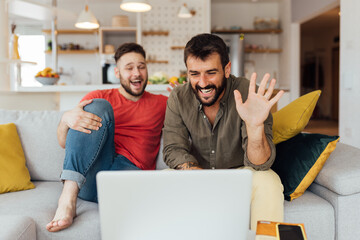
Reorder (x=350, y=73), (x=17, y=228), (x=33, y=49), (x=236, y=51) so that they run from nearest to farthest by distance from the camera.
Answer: (x=17, y=228) → (x=350, y=73) → (x=236, y=51) → (x=33, y=49)

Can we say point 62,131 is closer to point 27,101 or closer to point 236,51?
point 27,101

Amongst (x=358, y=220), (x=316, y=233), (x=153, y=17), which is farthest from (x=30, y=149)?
(x=153, y=17)

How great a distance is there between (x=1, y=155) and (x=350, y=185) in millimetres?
1679

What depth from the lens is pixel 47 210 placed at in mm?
1574

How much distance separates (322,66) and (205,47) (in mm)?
10646

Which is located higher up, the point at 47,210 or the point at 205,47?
the point at 205,47

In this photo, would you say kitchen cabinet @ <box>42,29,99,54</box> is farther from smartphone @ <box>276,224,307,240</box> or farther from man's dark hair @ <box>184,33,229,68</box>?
smartphone @ <box>276,224,307,240</box>

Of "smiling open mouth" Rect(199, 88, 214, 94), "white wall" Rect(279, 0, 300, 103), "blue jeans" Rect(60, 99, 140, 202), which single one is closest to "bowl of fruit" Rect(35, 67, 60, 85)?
"blue jeans" Rect(60, 99, 140, 202)

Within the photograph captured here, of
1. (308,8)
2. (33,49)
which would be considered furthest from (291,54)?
(33,49)

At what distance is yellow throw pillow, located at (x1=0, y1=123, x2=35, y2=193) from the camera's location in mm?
1801

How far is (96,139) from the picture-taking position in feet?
5.36

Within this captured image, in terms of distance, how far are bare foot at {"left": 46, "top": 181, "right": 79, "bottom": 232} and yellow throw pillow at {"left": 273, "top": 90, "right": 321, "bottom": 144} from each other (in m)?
1.00

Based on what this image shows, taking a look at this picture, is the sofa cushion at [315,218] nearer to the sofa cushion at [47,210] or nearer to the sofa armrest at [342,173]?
the sofa armrest at [342,173]

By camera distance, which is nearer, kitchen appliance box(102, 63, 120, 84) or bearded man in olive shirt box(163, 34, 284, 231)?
bearded man in olive shirt box(163, 34, 284, 231)
